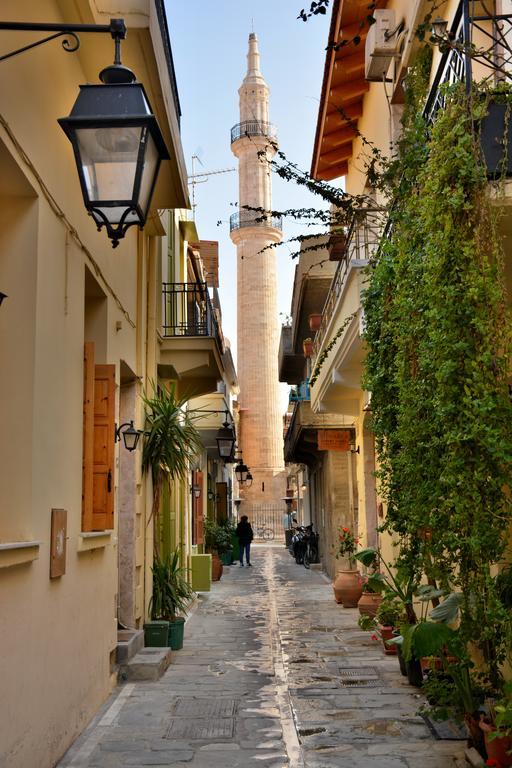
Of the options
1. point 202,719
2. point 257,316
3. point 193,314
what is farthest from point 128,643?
point 257,316

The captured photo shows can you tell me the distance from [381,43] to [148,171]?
20.7 feet

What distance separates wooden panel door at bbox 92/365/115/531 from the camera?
714 centimetres

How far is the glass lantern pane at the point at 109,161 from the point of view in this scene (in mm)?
4113

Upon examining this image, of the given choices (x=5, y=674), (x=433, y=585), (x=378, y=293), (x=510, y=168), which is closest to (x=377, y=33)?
(x=378, y=293)

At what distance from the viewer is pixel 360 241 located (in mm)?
10523

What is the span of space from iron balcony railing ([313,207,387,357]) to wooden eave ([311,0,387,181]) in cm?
129

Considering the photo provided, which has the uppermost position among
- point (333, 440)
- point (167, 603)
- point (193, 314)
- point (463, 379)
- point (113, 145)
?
point (193, 314)

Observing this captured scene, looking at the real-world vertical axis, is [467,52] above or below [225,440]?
above

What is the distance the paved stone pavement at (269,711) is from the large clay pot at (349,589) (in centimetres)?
197

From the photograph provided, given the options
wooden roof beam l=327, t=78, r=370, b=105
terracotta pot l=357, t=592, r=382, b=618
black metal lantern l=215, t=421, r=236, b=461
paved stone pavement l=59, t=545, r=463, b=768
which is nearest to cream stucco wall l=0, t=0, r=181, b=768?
paved stone pavement l=59, t=545, r=463, b=768

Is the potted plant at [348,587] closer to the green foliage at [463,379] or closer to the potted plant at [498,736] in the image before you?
the green foliage at [463,379]

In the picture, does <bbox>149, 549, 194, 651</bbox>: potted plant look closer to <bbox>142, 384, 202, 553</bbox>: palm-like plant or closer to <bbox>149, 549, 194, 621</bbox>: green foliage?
<bbox>149, 549, 194, 621</bbox>: green foliage

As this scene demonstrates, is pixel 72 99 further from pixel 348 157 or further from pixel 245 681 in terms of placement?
pixel 348 157

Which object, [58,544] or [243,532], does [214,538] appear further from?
[58,544]
